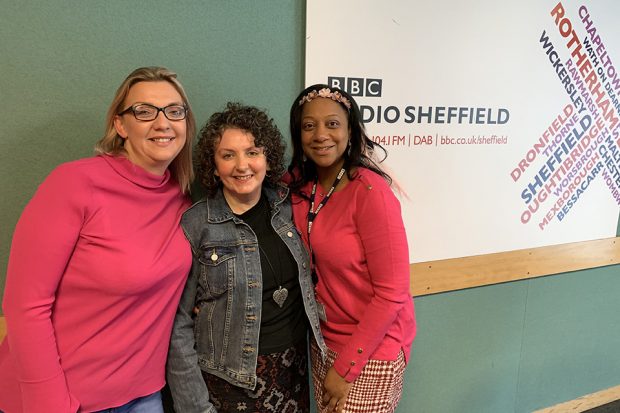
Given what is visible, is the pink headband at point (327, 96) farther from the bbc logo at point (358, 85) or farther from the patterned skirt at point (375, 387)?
the patterned skirt at point (375, 387)

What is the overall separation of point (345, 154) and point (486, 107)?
2.86 ft

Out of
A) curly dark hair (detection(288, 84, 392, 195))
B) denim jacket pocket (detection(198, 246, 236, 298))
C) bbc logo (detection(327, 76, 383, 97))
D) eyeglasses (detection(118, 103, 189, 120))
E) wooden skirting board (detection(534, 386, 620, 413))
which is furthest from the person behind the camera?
wooden skirting board (detection(534, 386, 620, 413))

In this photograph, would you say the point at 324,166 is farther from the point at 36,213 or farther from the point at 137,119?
the point at 36,213


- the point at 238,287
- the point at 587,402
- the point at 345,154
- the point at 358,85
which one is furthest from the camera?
the point at 587,402

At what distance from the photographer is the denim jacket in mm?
1260

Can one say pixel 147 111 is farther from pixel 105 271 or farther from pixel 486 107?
pixel 486 107

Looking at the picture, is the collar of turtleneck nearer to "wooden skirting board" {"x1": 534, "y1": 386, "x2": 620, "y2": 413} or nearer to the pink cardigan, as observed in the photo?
the pink cardigan

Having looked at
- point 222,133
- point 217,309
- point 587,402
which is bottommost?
point 587,402

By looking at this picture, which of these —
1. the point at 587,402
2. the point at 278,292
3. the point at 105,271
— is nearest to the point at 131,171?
the point at 105,271

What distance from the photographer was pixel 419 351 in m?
2.07

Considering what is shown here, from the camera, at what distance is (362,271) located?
1.35 metres

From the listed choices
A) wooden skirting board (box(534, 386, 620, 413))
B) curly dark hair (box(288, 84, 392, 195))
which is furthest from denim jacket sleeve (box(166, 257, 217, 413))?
wooden skirting board (box(534, 386, 620, 413))

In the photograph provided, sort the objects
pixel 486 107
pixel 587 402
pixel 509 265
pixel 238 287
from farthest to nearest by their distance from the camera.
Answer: pixel 587 402, pixel 509 265, pixel 486 107, pixel 238 287

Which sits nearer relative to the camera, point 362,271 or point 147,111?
point 147,111
